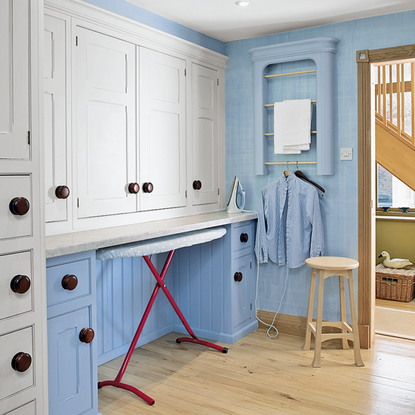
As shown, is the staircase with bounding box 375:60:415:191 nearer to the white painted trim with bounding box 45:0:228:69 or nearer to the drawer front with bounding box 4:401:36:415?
the white painted trim with bounding box 45:0:228:69

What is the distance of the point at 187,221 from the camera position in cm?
311

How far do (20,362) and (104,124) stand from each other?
149 centimetres

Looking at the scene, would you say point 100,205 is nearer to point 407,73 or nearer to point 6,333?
point 6,333

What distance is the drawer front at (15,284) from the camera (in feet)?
5.67

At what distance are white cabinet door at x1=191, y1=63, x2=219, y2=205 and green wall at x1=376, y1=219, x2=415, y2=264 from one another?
2.37 meters

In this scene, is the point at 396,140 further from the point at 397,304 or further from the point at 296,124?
the point at 296,124

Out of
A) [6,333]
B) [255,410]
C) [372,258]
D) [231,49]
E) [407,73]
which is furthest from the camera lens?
[407,73]

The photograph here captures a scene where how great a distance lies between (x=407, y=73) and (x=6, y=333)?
16.7ft

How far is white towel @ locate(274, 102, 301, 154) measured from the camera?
3.52 meters

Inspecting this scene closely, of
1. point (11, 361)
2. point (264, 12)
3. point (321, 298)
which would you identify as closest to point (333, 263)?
point (321, 298)

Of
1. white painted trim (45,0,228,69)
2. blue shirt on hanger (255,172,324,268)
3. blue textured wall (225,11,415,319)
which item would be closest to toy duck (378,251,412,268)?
blue textured wall (225,11,415,319)

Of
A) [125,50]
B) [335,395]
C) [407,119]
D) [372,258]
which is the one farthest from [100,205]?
[407,119]

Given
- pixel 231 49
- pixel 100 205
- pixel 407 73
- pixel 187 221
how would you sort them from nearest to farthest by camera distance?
pixel 100 205 < pixel 187 221 < pixel 231 49 < pixel 407 73

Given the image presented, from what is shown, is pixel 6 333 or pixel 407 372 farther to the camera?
pixel 407 372
